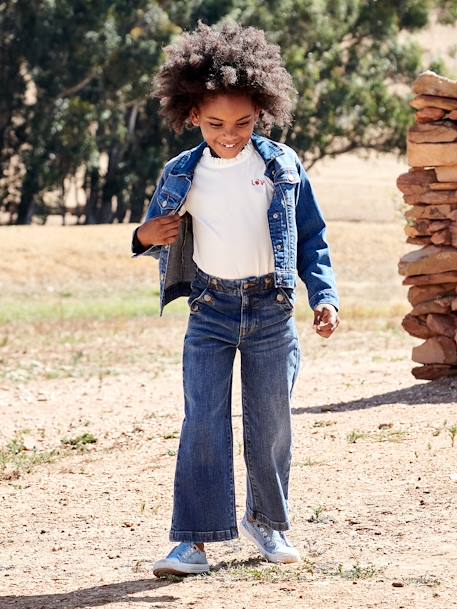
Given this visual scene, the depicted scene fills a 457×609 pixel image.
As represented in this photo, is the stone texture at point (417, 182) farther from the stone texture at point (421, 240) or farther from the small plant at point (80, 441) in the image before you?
the small plant at point (80, 441)

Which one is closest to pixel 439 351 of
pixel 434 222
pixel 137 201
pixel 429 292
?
pixel 429 292

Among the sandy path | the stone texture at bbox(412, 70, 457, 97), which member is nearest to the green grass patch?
the sandy path

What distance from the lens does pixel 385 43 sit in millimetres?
37906

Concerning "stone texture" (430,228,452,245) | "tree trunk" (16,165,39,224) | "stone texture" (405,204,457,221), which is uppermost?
"tree trunk" (16,165,39,224)

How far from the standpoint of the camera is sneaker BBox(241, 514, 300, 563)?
5.10m

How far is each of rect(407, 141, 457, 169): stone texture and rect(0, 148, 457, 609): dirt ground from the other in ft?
5.00

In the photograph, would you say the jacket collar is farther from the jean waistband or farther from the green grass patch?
the green grass patch

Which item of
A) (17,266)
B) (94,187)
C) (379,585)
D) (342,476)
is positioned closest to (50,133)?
(94,187)

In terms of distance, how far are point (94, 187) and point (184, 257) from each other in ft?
94.1

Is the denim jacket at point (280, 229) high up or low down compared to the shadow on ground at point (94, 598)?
up

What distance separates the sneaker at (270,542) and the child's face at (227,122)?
1.38 meters

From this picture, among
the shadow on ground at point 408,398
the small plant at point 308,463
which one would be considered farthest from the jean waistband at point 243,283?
the shadow on ground at point 408,398

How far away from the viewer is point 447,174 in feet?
31.4

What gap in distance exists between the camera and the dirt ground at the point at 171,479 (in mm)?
4879
